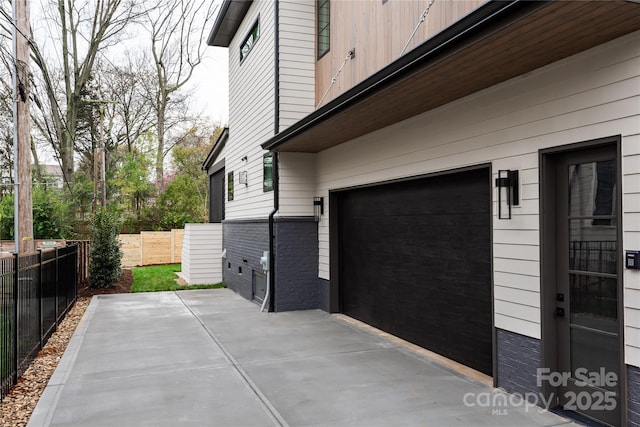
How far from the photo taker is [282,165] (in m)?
9.30

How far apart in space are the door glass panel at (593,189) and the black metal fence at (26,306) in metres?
5.32

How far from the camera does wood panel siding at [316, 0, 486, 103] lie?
5598mm

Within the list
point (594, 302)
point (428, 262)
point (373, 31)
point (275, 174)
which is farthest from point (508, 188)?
point (275, 174)

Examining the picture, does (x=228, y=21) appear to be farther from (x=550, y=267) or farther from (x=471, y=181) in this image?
(x=550, y=267)

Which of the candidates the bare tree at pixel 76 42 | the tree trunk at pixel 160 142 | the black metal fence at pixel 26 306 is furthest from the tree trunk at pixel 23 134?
the tree trunk at pixel 160 142

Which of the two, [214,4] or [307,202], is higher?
[214,4]

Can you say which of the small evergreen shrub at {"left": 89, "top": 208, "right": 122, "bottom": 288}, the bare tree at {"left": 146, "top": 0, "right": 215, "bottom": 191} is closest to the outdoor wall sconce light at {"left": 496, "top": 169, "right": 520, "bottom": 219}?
the small evergreen shrub at {"left": 89, "top": 208, "right": 122, "bottom": 288}

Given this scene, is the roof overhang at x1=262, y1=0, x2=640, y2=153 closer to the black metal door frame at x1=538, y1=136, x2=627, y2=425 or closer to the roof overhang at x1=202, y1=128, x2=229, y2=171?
the black metal door frame at x1=538, y1=136, x2=627, y2=425

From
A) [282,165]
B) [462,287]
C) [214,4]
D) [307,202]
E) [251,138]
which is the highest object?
[214,4]

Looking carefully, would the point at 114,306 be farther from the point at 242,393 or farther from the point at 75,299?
the point at 242,393

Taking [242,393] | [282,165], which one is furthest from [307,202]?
[242,393]

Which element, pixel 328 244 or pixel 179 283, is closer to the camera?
pixel 328 244

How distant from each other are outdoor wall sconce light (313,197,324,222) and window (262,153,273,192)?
0.98 m

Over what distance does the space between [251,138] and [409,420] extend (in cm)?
810
